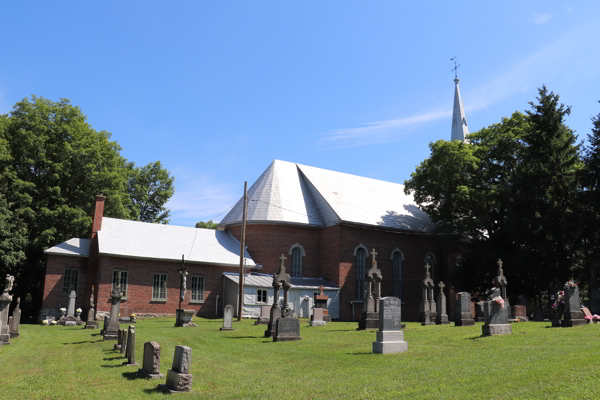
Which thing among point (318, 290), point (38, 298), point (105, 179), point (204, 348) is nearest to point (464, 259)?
point (318, 290)

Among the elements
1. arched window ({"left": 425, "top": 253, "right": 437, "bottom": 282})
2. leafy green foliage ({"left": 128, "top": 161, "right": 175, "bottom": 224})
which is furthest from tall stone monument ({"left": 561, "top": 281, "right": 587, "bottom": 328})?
leafy green foliage ({"left": 128, "top": 161, "right": 175, "bottom": 224})

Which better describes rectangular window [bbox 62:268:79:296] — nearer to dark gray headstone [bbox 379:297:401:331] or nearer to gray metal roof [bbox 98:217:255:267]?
gray metal roof [bbox 98:217:255:267]

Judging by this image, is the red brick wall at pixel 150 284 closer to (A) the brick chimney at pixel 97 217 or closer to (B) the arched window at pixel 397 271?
(A) the brick chimney at pixel 97 217

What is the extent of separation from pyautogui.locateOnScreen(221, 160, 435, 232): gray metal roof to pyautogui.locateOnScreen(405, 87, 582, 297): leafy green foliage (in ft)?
11.8

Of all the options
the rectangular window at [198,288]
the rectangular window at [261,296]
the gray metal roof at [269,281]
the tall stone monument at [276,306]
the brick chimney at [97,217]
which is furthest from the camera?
the rectangular window at [198,288]

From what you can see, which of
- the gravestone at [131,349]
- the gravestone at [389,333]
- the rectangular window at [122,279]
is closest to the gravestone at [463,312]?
the gravestone at [389,333]

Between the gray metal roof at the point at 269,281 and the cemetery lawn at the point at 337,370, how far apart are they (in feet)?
52.6

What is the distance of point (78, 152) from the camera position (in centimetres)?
3719

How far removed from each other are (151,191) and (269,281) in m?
22.8

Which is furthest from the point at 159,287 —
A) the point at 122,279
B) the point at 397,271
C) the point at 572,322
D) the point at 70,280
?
the point at 572,322

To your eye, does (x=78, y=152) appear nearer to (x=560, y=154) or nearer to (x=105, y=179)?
(x=105, y=179)

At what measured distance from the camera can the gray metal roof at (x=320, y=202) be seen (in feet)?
120

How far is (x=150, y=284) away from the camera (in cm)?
3166

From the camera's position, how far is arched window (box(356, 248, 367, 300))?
3572cm
